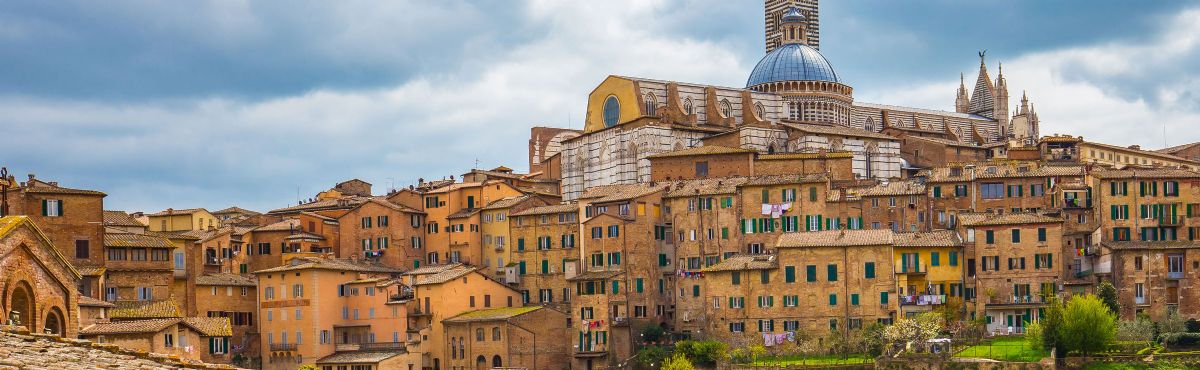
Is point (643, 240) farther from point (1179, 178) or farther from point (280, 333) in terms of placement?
point (1179, 178)

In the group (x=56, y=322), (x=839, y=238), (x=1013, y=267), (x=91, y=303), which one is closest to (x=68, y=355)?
(x=56, y=322)

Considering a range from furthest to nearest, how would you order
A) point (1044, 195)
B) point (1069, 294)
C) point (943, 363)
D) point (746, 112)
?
point (746, 112)
point (1044, 195)
point (1069, 294)
point (943, 363)

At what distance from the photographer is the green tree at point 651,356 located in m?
76.6

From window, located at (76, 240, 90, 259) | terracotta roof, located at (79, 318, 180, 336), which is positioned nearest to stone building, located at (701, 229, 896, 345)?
terracotta roof, located at (79, 318, 180, 336)

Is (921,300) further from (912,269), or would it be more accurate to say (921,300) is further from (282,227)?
(282,227)

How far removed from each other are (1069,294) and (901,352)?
9278 mm

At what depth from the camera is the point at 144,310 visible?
72.6 m

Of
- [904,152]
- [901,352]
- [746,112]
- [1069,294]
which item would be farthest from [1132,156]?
[901,352]

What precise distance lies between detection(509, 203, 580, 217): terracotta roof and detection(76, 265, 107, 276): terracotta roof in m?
24.4

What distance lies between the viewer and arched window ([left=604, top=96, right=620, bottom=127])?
104 metres

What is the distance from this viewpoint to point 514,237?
89250 millimetres

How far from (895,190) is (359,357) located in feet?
94.6

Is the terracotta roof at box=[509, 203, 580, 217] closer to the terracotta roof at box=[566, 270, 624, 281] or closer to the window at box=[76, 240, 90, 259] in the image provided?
the terracotta roof at box=[566, 270, 624, 281]

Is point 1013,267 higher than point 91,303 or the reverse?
higher
